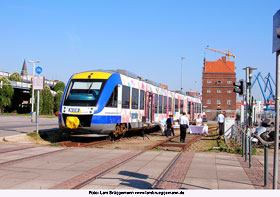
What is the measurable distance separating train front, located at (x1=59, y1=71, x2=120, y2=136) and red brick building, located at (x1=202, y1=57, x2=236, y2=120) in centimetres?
9430

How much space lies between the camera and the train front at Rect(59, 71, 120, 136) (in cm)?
1553

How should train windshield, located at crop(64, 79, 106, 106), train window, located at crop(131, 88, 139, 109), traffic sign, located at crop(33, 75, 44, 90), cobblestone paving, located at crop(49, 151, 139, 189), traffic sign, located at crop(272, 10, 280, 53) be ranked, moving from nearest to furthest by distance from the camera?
traffic sign, located at crop(272, 10, 280, 53) < cobblestone paving, located at crop(49, 151, 139, 189) < train windshield, located at crop(64, 79, 106, 106) < traffic sign, located at crop(33, 75, 44, 90) < train window, located at crop(131, 88, 139, 109)

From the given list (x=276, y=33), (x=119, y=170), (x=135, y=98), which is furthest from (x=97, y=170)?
(x=135, y=98)

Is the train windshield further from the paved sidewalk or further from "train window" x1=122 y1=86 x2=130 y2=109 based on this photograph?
the paved sidewalk

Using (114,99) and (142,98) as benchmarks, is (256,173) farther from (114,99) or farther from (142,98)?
(142,98)

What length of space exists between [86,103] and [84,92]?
26.5 inches

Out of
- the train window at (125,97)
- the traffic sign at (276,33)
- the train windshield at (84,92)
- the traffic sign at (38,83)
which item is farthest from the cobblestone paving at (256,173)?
the traffic sign at (38,83)

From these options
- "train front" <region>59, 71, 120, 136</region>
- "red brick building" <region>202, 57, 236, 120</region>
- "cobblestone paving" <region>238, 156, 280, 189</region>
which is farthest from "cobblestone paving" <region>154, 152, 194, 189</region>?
"red brick building" <region>202, 57, 236, 120</region>

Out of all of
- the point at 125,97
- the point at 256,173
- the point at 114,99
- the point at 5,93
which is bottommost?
the point at 256,173

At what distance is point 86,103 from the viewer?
51.4 feet

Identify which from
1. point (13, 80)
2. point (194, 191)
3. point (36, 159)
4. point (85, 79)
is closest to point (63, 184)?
point (194, 191)

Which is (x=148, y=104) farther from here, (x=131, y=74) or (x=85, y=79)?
(x=85, y=79)

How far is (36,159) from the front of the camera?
1096 centimetres

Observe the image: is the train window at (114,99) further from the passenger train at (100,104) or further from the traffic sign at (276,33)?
the traffic sign at (276,33)
